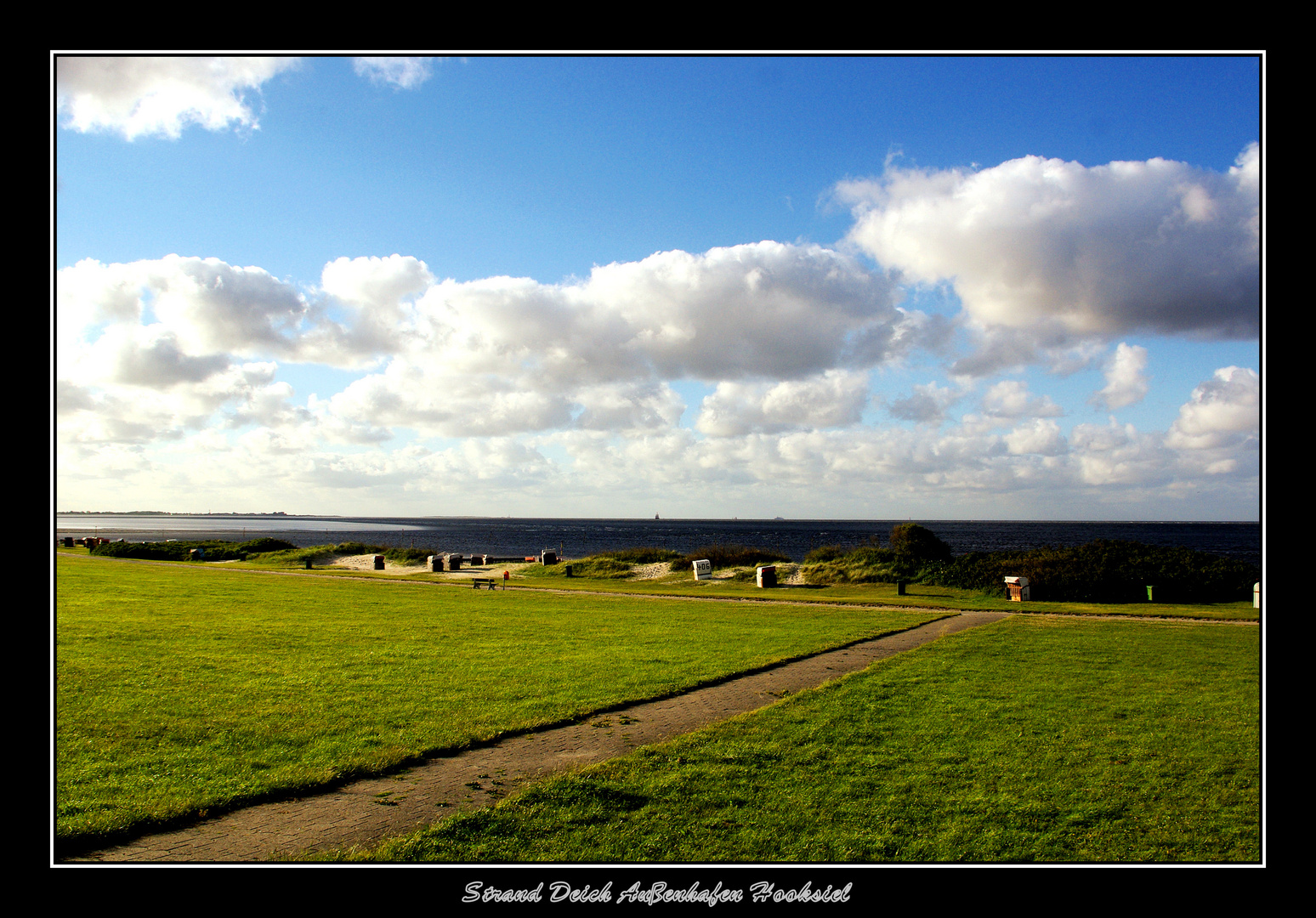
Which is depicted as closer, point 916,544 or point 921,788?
point 921,788

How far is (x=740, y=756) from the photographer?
23.9ft

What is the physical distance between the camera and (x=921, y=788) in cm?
641

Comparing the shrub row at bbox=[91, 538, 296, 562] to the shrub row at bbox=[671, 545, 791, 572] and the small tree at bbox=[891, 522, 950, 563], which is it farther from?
the small tree at bbox=[891, 522, 950, 563]

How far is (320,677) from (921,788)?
31.4ft

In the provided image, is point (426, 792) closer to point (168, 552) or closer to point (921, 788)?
point (921, 788)

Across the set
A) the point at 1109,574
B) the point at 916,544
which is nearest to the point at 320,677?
the point at 1109,574

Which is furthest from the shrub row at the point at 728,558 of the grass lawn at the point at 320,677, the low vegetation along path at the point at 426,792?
the low vegetation along path at the point at 426,792

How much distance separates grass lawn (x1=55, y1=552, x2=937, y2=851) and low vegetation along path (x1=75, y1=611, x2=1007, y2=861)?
1.08ft

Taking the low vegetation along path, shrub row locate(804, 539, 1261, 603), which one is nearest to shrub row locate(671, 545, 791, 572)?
shrub row locate(804, 539, 1261, 603)

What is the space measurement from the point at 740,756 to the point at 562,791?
2.10 metres

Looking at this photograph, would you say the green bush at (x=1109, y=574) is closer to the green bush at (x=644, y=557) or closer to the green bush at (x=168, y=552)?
the green bush at (x=644, y=557)
